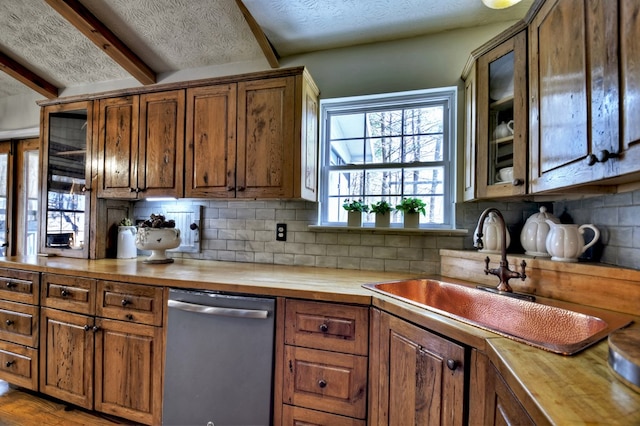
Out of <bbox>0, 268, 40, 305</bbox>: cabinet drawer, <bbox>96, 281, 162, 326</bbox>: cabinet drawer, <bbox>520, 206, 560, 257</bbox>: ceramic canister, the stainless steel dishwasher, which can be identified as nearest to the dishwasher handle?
the stainless steel dishwasher

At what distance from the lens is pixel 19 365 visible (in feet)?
6.30

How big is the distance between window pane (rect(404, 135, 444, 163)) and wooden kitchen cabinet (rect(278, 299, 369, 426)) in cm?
128

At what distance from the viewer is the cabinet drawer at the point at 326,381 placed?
1.28 m

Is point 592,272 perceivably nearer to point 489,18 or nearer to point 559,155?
point 559,155

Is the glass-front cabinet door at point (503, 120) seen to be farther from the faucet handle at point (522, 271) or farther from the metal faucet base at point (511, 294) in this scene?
the metal faucet base at point (511, 294)

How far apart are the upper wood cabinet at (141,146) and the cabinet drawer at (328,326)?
1311 mm

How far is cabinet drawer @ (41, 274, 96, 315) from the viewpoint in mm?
1735

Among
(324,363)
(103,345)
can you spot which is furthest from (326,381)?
(103,345)

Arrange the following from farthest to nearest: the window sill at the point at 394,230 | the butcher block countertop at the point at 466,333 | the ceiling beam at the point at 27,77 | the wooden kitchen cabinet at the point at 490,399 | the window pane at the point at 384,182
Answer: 1. the ceiling beam at the point at 27,77
2. the window pane at the point at 384,182
3. the window sill at the point at 394,230
4. the wooden kitchen cabinet at the point at 490,399
5. the butcher block countertop at the point at 466,333

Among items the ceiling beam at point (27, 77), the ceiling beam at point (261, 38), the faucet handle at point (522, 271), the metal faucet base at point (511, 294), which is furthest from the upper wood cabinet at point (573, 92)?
the ceiling beam at point (27, 77)

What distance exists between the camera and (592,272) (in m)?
1.13

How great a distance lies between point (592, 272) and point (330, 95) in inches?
71.2

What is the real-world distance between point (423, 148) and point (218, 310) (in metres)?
1.72

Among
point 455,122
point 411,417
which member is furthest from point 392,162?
point 411,417
